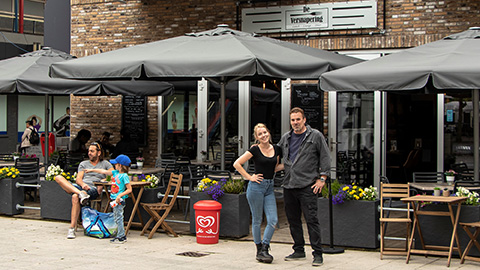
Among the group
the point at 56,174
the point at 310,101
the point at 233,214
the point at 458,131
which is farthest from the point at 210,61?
the point at 458,131

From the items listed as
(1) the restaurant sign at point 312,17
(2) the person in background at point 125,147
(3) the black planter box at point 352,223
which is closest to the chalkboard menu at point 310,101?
(1) the restaurant sign at point 312,17

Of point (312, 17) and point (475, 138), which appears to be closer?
point (475, 138)

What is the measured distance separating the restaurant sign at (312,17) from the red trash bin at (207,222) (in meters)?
6.51

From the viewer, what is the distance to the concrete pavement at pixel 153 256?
8.09 m

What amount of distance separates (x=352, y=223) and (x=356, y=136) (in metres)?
5.61

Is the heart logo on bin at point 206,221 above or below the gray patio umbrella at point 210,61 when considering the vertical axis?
below

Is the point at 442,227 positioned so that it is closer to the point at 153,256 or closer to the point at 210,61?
the point at 153,256

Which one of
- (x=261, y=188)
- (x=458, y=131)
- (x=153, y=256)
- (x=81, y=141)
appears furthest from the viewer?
(x=81, y=141)

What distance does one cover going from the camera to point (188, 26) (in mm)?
16188

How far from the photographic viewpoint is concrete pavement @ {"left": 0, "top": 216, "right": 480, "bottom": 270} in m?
8.09

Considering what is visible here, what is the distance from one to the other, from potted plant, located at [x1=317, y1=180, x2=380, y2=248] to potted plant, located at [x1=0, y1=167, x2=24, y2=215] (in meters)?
5.87

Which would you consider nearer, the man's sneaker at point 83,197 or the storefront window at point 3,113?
the man's sneaker at point 83,197

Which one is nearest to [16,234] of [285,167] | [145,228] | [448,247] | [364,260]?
[145,228]

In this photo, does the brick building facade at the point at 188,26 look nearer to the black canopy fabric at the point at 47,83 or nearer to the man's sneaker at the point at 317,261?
the black canopy fabric at the point at 47,83
